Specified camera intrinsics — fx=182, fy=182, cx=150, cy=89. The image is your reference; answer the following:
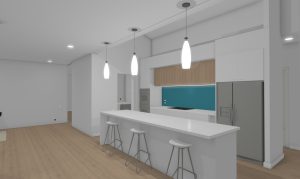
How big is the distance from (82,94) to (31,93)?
2.73 m

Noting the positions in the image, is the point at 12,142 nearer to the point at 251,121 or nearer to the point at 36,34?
the point at 36,34

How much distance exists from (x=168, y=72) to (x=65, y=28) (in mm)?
3451

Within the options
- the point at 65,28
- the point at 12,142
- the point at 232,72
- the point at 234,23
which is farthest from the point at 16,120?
the point at 234,23

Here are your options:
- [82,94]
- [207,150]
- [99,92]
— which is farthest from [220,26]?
[82,94]

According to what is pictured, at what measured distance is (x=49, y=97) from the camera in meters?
7.87

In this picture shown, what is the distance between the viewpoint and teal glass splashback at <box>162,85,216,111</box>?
17.5 feet

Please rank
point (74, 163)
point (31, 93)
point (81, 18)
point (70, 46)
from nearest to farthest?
point (81, 18), point (74, 163), point (70, 46), point (31, 93)

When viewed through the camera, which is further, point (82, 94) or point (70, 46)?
point (82, 94)

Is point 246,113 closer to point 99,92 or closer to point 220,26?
point 220,26

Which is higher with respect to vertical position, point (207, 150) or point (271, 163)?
point (207, 150)

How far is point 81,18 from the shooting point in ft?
10.0

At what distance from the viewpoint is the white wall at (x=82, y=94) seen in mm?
5875

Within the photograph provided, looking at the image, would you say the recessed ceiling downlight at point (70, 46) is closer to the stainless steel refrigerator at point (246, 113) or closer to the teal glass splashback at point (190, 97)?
the teal glass splashback at point (190, 97)

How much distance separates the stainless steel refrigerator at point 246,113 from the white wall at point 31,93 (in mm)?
6966
